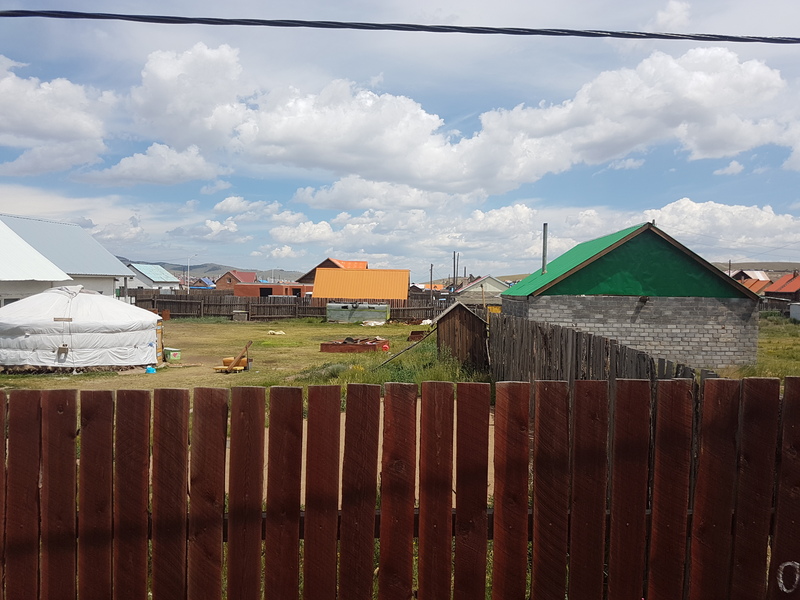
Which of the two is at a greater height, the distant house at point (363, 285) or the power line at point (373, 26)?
the power line at point (373, 26)

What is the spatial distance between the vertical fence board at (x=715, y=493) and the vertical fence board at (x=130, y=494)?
243cm

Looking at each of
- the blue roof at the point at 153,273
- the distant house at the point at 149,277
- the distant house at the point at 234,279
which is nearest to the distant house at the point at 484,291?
the distant house at the point at 149,277

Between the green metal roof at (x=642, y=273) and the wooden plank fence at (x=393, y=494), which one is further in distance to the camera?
the green metal roof at (x=642, y=273)

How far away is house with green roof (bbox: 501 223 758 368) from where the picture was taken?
54.7 ft

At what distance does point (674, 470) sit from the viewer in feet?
9.30

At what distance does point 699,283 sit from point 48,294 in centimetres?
1977

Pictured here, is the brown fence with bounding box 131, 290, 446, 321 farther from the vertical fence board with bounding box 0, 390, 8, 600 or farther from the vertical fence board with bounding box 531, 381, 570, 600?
the vertical fence board with bounding box 0, 390, 8, 600

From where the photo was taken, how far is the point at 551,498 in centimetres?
281

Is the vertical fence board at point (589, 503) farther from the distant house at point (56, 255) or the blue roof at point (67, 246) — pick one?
the blue roof at point (67, 246)

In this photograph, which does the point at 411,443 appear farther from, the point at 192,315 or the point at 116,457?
the point at 192,315

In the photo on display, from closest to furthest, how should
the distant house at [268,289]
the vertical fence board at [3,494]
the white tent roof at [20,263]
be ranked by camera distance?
1. the vertical fence board at [3,494]
2. the white tent roof at [20,263]
3. the distant house at [268,289]

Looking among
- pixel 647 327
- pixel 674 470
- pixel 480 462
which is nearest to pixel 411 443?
pixel 480 462

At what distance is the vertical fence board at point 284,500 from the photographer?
2.76 metres

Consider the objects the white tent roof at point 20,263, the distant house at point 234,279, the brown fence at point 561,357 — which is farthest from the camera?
the distant house at point 234,279
